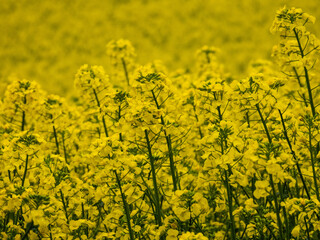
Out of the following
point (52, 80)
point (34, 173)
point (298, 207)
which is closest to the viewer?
point (298, 207)

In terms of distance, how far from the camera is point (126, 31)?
54.7 ft

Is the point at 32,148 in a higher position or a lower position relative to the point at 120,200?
higher

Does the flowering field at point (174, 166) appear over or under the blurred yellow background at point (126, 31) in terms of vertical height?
under

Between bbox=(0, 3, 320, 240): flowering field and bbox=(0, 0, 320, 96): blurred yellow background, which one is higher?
bbox=(0, 0, 320, 96): blurred yellow background

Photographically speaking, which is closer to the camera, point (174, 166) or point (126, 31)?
point (174, 166)

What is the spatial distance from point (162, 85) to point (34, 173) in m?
1.18

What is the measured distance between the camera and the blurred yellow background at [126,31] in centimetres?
1457

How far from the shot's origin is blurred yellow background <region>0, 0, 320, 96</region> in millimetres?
14570

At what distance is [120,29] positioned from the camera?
55.4ft

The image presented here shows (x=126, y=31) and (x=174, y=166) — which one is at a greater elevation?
(x=126, y=31)

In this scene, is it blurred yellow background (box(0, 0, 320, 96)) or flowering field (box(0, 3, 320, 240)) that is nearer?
flowering field (box(0, 3, 320, 240))

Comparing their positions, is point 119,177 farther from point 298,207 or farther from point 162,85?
point 298,207

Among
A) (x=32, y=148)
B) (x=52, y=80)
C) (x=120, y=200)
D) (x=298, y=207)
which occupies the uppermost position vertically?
(x=52, y=80)

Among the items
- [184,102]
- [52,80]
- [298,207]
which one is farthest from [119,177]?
[52,80]
